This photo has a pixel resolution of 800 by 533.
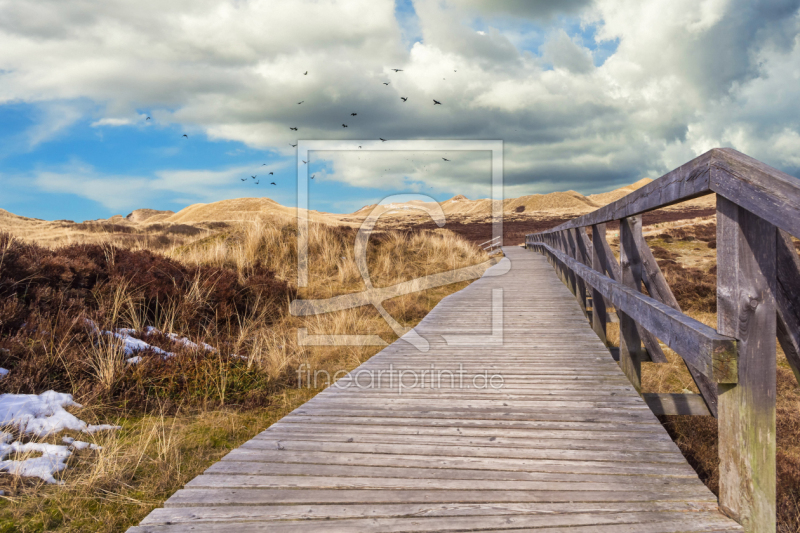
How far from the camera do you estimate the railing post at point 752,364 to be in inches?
71.7

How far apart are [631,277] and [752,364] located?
7.42 feet

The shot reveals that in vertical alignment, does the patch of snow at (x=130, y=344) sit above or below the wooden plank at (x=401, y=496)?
above

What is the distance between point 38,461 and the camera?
2.82m

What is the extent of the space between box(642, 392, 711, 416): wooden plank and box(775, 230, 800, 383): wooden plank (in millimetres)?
2093

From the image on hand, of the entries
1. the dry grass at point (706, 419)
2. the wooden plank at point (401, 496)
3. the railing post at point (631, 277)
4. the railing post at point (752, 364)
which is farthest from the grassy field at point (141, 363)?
the dry grass at point (706, 419)

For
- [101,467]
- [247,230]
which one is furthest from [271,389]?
[247,230]

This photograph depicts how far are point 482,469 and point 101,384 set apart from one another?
3.47 metres

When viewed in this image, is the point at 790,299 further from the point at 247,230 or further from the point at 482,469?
the point at 247,230

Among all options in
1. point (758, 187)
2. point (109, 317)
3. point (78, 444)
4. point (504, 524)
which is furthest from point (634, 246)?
point (109, 317)

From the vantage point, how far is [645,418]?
2924 millimetres

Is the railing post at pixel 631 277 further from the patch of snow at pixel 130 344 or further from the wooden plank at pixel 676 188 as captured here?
the patch of snow at pixel 130 344

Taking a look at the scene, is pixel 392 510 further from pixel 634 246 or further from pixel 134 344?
pixel 134 344

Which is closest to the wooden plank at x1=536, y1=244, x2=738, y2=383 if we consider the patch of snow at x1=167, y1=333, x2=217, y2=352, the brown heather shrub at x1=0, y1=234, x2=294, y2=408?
the brown heather shrub at x1=0, y1=234, x2=294, y2=408

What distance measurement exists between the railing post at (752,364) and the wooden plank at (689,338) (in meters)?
0.05
